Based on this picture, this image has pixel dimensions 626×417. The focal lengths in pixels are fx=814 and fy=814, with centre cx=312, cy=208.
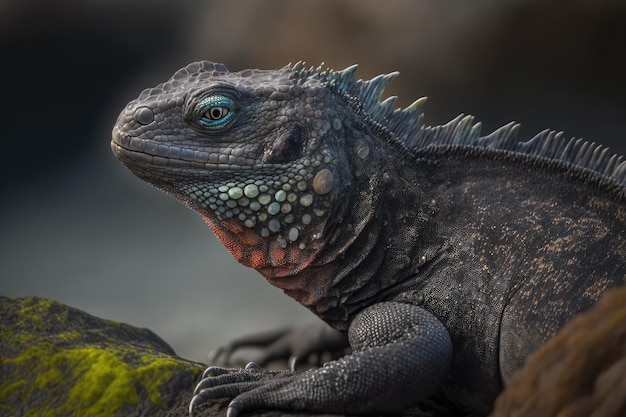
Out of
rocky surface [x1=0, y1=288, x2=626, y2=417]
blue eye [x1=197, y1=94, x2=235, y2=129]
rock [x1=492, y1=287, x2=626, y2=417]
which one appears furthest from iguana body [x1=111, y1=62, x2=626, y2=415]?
rock [x1=492, y1=287, x2=626, y2=417]

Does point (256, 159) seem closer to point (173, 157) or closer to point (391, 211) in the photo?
point (173, 157)

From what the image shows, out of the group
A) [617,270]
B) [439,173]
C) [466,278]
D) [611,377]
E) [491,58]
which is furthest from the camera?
[491,58]

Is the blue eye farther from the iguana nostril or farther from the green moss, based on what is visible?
the green moss

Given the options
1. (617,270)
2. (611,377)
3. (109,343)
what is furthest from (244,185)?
(611,377)

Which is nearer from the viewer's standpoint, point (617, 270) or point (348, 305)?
point (617, 270)

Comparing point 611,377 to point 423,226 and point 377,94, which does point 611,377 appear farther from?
point 377,94

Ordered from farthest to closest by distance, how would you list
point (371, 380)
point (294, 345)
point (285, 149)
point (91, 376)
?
1. point (294, 345)
2. point (91, 376)
3. point (285, 149)
4. point (371, 380)

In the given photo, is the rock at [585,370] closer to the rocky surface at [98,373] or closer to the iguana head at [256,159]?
the rocky surface at [98,373]

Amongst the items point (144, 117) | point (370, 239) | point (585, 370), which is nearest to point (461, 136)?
point (370, 239)
